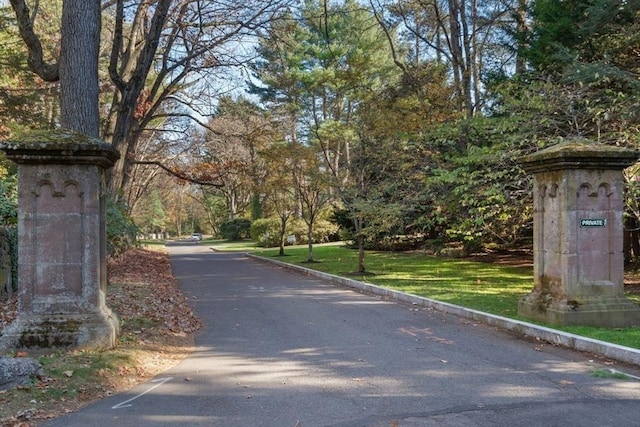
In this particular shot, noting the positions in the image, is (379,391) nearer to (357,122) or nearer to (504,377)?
(504,377)

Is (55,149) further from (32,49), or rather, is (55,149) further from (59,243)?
(32,49)

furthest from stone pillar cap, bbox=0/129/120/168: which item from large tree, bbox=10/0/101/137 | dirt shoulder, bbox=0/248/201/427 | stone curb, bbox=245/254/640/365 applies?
stone curb, bbox=245/254/640/365

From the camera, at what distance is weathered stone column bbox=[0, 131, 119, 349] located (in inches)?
269

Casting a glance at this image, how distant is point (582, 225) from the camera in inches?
340

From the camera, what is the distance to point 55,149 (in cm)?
688

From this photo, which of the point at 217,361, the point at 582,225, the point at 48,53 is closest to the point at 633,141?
the point at 582,225

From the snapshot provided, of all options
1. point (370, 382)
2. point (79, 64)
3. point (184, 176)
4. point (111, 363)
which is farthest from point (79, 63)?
point (184, 176)

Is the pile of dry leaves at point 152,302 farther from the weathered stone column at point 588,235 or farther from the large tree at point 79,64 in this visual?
the weathered stone column at point 588,235

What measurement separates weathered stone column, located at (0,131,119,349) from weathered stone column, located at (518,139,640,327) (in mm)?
6928

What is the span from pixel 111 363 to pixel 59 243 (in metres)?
1.80

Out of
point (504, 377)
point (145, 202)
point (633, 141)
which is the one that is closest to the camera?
point (504, 377)

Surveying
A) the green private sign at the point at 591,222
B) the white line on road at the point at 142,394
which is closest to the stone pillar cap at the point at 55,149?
the white line on road at the point at 142,394

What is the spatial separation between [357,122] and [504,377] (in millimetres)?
12819

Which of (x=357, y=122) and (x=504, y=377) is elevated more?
(x=357, y=122)
